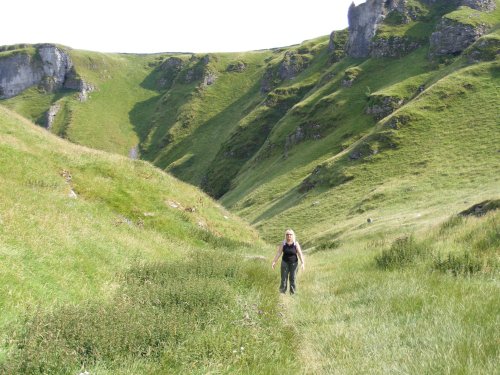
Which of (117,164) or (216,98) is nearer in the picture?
(117,164)

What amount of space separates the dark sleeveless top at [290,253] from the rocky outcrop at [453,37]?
10077 centimetres

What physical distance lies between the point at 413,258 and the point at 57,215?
11.6 m

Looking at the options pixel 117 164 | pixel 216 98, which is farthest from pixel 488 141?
pixel 216 98

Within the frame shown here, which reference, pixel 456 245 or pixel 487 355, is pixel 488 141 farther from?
pixel 487 355

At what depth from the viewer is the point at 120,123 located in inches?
7638

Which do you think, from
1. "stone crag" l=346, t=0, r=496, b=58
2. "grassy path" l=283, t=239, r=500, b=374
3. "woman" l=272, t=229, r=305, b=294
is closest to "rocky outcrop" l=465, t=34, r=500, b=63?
"stone crag" l=346, t=0, r=496, b=58

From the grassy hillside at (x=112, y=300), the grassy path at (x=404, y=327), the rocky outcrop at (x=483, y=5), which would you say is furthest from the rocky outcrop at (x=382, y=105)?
the grassy path at (x=404, y=327)

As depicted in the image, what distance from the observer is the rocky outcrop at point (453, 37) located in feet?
318

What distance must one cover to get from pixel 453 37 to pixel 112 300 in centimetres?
10956

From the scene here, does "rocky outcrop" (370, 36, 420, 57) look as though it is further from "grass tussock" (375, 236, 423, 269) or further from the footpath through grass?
the footpath through grass

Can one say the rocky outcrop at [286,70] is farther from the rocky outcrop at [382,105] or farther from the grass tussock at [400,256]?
the grass tussock at [400,256]

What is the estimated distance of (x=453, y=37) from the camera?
324 ft

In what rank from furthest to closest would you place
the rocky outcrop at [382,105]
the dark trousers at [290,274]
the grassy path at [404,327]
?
1. the rocky outcrop at [382,105]
2. the dark trousers at [290,274]
3. the grassy path at [404,327]

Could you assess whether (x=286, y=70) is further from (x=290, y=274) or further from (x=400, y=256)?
(x=290, y=274)
